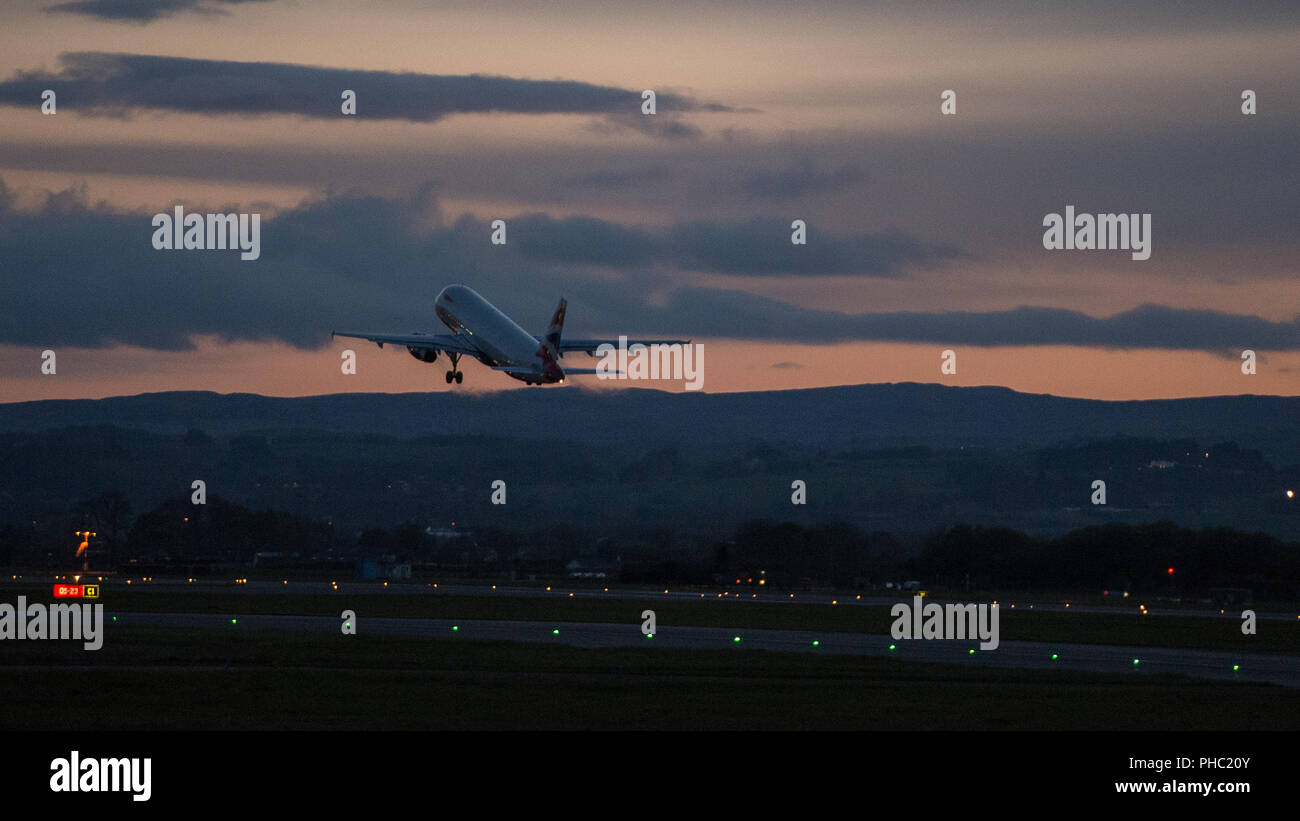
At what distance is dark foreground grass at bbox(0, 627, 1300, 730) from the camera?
4547cm

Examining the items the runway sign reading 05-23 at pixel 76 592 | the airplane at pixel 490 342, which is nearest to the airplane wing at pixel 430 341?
the airplane at pixel 490 342

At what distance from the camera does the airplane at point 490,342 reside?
326 ft

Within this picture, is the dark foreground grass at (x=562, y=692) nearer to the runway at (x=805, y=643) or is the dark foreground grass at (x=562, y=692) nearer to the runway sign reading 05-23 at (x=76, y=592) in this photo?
the runway at (x=805, y=643)

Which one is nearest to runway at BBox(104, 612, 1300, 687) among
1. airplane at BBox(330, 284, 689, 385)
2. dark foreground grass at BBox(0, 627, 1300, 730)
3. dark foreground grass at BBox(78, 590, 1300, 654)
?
dark foreground grass at BBox(78, 590, 1300, 654)

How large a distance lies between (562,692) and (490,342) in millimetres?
55371

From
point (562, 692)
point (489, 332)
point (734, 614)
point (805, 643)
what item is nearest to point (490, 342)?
point (489, 332)

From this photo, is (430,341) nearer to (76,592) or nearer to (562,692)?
(76,592)

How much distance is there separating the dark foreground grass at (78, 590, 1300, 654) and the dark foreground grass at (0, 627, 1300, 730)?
A: 1915 cm

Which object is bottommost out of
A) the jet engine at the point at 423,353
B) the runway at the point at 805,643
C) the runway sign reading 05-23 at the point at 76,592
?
the runway at the point at 805,643

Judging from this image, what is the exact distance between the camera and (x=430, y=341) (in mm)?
103688

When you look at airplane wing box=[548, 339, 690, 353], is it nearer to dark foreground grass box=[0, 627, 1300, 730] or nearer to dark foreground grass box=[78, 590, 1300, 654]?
dark foreground grass box=[78, 590, 1300, 654]

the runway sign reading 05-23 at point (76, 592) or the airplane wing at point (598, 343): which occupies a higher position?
the airplane wing at point (598, 343)
